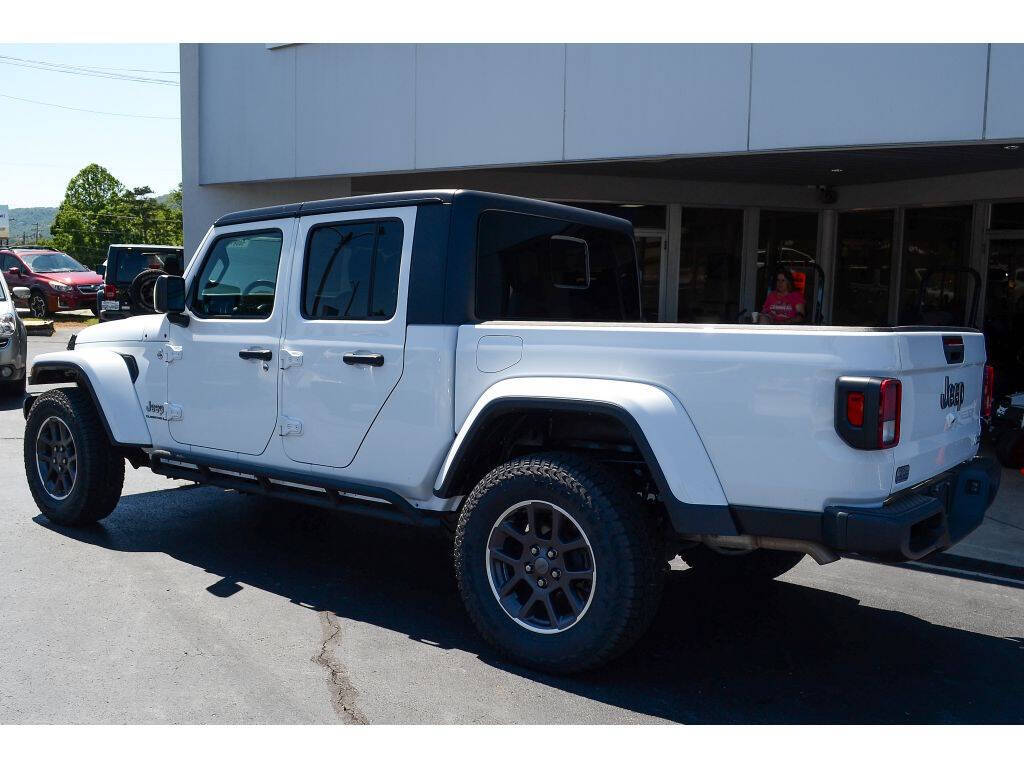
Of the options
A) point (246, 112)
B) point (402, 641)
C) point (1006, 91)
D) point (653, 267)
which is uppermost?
point (246, 112)

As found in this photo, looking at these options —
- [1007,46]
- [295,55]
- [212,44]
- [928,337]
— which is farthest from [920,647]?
[212,44]

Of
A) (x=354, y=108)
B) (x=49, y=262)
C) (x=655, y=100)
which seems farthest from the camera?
(x=49, y=262)

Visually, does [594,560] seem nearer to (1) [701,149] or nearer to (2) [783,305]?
(1) [701,149]

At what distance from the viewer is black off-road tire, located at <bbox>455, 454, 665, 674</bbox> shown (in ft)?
12.3

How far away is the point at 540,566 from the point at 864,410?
1439 millimetres

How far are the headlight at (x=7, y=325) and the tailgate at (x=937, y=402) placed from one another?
10729mm

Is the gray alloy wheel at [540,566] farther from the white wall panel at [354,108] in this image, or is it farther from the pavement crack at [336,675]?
the white wall panel at [354,108]

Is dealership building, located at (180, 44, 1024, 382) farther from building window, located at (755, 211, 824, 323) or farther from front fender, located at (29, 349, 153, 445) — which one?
front fender, located at (29, 349, 153, 445)

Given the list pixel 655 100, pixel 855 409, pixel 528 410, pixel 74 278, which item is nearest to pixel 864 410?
pixel 855 409

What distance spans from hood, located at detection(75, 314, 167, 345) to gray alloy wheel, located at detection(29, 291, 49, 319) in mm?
20459

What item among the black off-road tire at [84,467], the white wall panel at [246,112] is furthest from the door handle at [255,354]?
the white wall panel at [246,112]

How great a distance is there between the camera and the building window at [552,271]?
458 centimetres

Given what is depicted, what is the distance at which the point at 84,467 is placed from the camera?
594 cm

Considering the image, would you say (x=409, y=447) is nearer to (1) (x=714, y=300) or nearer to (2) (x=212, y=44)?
(1) (x=714, y=300)
